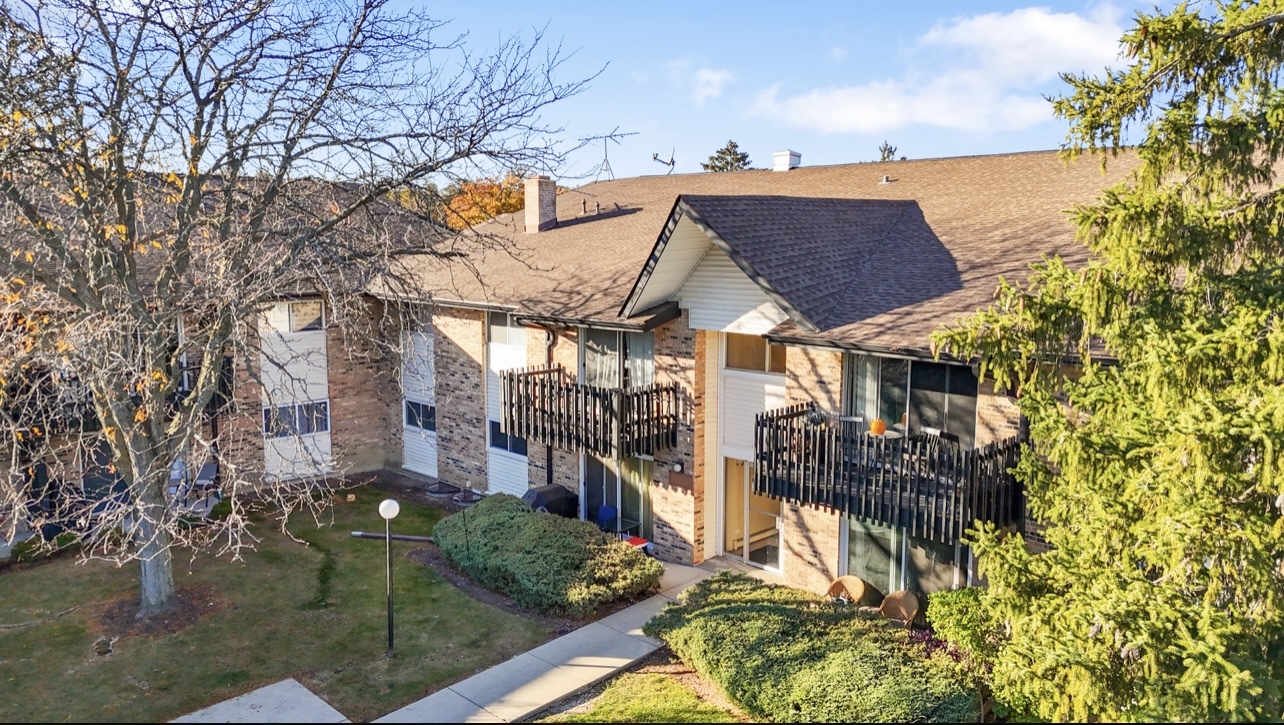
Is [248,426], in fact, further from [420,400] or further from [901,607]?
[901,607]

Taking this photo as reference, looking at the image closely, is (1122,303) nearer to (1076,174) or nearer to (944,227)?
(944,227)

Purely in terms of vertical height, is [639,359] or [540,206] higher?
[540,206]

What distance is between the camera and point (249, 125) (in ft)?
39.1

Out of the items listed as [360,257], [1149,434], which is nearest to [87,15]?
[360,257]

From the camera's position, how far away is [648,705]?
9922mm

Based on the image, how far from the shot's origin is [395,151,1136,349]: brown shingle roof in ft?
39.9

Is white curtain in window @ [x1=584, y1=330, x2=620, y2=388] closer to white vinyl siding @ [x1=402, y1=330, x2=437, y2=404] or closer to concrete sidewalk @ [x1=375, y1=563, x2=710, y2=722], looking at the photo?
concrete sidewalk @ [x1=375, y1=563, x2=710, y2=722]

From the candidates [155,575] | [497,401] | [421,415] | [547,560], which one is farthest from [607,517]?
[155,575]

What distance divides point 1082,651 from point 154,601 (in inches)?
463

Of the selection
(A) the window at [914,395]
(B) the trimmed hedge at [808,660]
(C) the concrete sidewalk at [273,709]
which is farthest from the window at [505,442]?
(C) the concrete sidewalk at [273,709]

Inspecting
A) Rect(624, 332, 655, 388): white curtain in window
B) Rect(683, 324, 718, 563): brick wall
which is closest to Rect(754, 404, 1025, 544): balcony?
Rect(683, 324, 718, 563): brick wall

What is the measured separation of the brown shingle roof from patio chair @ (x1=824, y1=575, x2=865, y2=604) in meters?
3.43

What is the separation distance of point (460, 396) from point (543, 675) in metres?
9.16

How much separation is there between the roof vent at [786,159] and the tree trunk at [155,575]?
50.5 feet
